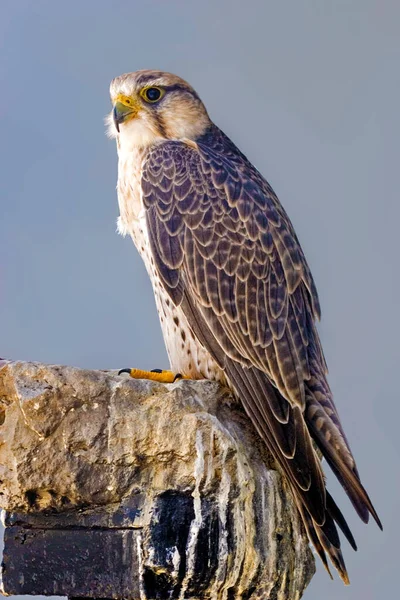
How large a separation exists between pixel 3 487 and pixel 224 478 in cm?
83

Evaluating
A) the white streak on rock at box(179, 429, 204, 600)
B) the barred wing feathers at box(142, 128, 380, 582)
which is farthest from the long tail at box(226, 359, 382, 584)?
the white streak on rock at box(179, 429, 204, 600)

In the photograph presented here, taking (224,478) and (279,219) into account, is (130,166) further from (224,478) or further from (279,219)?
(224,478)

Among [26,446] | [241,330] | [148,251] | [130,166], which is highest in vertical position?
[130,166]

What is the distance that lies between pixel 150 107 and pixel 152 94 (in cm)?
7

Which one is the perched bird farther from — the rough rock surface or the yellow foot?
the rough rock surface

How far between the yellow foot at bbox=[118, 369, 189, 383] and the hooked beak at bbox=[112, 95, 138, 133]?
4.08ft

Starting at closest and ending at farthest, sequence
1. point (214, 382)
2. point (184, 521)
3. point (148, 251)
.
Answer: point (184, 521)
point (214, 382)
point (148, 251)

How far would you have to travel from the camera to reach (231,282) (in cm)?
404

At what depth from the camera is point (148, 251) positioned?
4.26 meters

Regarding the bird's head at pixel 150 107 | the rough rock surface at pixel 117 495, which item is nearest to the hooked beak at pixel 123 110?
the bird's head at pixel 150 107

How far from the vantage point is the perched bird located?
3.72 metres

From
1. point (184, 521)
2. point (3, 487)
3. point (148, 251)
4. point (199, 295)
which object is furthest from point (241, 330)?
point (3, 487)

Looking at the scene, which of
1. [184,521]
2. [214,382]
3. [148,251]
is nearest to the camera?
[184,521]

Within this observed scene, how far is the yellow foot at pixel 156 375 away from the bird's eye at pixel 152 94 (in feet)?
Result: 4.47
